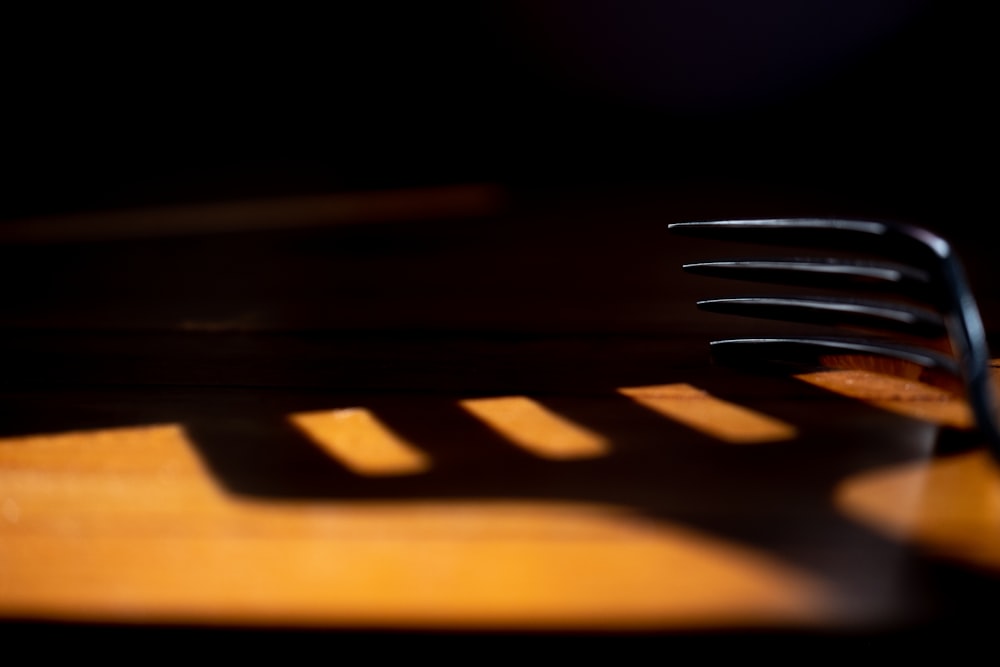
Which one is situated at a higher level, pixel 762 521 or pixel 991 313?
pixel 991 313

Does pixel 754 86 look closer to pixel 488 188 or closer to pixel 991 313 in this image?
pixel 488 188

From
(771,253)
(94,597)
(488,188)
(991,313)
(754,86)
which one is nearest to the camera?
(94,597)

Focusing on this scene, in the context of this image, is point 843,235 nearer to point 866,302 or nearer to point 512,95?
point 866,302

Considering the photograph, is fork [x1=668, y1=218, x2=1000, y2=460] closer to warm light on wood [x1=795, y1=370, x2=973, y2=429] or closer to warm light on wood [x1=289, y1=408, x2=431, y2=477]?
warm light on wood [x1=795, y1=370, x2=973, y2=429]

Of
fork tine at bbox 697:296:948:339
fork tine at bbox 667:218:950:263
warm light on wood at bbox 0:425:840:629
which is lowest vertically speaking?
warm light on wood at bbox 0:425:840:629

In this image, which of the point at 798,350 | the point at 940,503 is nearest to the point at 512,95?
the point at 798,350

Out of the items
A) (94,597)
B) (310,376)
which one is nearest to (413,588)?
(94,597)

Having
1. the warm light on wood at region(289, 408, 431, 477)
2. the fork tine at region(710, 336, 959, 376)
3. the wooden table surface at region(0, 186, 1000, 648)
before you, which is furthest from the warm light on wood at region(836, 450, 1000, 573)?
the warm light on wood at region(289, 408, 431, 477)
